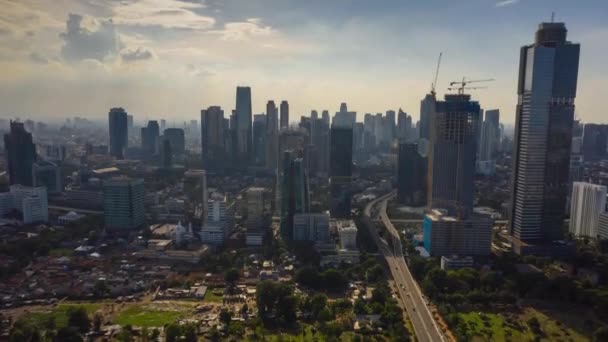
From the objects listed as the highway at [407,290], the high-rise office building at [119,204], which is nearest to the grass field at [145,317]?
the highway at [407,290]

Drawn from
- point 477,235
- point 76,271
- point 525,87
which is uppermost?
point 525,87

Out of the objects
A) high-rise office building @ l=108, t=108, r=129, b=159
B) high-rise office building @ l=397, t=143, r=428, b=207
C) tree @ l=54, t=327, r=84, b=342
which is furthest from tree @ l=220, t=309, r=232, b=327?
high-rise office building @ l=108, t=108, r=129, b=159

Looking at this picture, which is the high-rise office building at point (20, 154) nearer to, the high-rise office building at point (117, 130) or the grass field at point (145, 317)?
the high-rise office building at point (117, 130)

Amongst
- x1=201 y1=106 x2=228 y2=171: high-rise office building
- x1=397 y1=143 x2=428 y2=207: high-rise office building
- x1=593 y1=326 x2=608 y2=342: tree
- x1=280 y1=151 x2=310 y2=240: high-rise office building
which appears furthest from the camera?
x1=201 y1=106 x2=228 y2=171: high-rise office building

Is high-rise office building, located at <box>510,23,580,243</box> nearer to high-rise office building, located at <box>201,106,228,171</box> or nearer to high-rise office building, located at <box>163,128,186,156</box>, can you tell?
high-rise office building, located at <box>201,106,228,171</box>

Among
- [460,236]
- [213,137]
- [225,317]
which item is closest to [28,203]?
[225,317]

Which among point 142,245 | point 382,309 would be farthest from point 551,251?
point 142,245

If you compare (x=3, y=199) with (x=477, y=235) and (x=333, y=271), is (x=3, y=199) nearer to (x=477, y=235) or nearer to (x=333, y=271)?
(x=333, y=271)
